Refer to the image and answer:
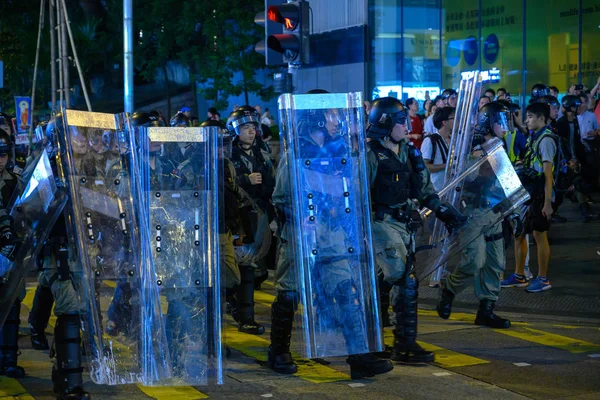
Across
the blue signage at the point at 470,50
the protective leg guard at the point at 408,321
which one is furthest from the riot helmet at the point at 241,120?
the blue signage at the point at 470,50

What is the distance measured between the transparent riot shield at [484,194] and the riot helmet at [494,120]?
0.35 m

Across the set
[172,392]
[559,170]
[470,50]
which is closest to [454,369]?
[172,392]

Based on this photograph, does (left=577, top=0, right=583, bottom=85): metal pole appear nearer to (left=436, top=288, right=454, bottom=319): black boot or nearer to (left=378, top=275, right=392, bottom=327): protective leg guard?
(left=436, top=288, right=454, bottom=319): black boot

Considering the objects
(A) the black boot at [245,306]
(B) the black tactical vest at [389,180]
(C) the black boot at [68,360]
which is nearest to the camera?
(C) the black boot at [68,360]

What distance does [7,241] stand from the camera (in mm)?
5758

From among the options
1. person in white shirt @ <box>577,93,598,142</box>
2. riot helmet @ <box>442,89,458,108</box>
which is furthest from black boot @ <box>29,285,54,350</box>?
person in white shirt @ <box>577,93,598,142</box>

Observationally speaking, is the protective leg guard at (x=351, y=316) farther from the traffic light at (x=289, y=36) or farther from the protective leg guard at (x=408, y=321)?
the traffic light at (x=289, y=36)

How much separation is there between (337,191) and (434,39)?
1970 cm

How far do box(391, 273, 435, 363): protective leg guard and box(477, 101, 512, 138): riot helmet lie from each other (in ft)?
6.90

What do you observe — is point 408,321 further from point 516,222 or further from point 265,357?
point 516,222

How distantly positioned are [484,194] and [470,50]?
1637 cm

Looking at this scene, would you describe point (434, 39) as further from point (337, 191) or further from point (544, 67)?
point (337, 191)

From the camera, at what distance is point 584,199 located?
1484 cm

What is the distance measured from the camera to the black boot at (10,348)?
6782 mm
